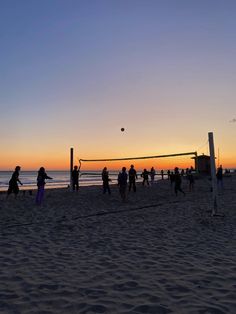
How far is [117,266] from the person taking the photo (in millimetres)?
5578

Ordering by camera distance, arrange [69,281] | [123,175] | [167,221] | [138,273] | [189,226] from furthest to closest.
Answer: [123,175]
[167,221]
[189,226]
[138,273]
[69,281]

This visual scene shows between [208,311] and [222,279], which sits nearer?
[208,311]

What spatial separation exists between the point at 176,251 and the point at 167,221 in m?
3.75

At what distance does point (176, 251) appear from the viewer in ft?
21.7

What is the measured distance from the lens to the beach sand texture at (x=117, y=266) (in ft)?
13.4

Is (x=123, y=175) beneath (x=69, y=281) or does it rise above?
above

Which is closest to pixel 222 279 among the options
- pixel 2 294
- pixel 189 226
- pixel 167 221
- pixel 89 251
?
pixel 89 251

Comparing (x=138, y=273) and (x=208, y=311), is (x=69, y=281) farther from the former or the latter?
(x=208, y=311)

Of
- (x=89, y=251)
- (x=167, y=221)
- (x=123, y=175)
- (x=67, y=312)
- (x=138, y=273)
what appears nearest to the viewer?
(x=67, y=312)

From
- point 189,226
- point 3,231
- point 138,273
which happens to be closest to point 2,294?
point 138,273

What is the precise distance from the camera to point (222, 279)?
4.97 metres

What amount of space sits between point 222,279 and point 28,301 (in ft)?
8.72

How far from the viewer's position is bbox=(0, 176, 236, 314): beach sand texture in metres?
4.08

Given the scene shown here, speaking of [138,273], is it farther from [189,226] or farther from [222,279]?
[189,226]
